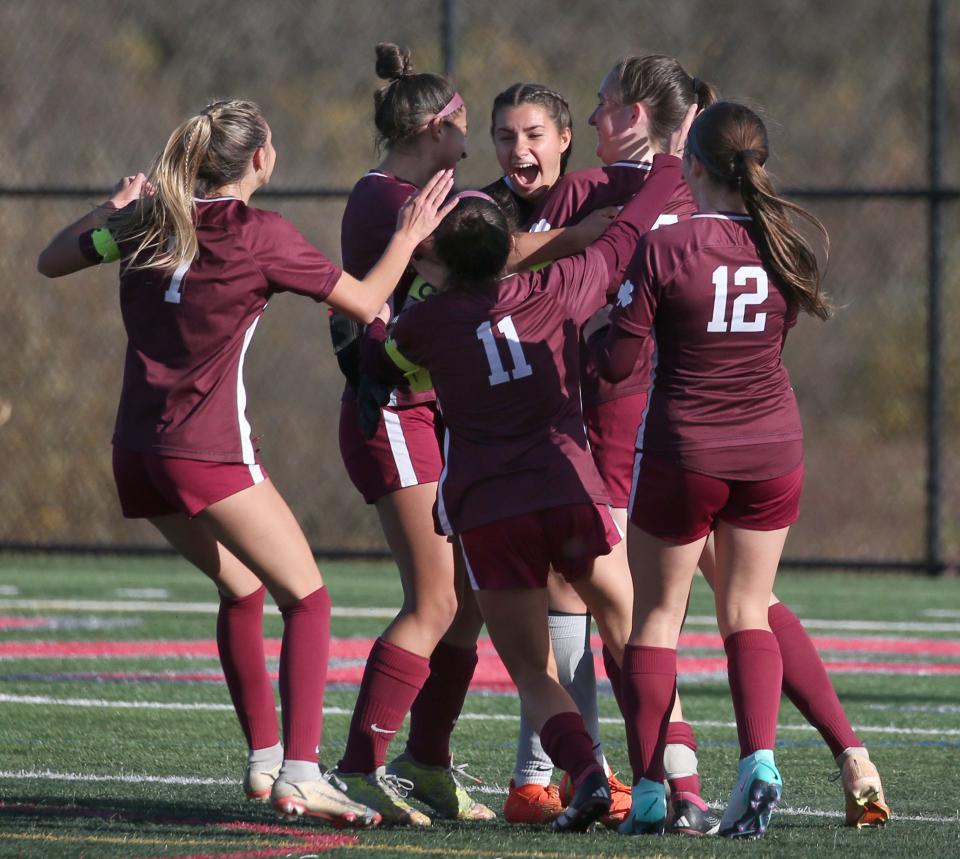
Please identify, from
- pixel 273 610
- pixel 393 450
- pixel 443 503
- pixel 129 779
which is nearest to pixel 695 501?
pixel 443 503

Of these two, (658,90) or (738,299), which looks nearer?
(738,299)

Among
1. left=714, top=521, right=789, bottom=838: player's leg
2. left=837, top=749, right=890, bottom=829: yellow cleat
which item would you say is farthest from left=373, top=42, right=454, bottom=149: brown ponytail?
left=837, top=749, right=890, bottom=829: yellow cleat

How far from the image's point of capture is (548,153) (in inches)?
183

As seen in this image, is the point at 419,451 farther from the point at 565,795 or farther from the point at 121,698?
the point at 121,698

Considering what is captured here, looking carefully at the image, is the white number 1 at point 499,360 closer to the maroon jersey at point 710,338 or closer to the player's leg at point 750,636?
the maroon jersey at point 710,338

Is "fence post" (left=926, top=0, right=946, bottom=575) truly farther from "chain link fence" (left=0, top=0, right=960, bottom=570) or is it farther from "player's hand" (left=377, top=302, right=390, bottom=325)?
"player's hand" (left=377, top=302, right=390, bottom=325)

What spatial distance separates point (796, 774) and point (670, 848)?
1302 millimetres

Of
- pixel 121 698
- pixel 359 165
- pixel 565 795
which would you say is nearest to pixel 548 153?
pixel 565 795

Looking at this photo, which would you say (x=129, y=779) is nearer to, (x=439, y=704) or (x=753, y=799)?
(x=439, y=704)

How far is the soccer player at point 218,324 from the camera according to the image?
4.13m

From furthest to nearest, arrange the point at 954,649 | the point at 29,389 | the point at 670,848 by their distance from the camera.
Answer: the point at 29,389 → the point at 954,649 → the point at 670,848

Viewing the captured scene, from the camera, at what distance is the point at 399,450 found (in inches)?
173

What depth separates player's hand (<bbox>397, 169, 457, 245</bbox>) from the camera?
162 inches

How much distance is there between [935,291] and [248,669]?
749 centimetres
